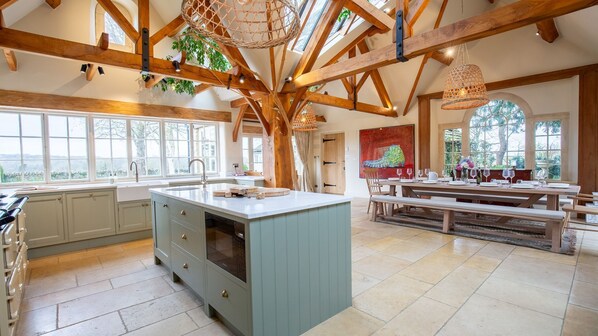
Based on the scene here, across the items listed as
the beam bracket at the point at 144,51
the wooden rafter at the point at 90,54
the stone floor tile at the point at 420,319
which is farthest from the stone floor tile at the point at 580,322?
the beam bracket at the point at 144,51

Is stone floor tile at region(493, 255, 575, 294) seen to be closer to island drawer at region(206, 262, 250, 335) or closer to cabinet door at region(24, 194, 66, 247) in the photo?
island drawer at region(206, 262, 250, 335)

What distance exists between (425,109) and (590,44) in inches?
113

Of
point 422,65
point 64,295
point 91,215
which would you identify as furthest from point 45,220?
point 422,65

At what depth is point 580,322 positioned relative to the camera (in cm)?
191

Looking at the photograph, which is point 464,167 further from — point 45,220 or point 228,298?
point 45,220

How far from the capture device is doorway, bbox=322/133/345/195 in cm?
882

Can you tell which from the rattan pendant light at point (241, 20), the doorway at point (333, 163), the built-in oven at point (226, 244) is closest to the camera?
the rattan pendant light at point (241, 20)

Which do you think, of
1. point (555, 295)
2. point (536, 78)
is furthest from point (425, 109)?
point (555, 295)

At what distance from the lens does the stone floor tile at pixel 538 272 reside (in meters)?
2.46

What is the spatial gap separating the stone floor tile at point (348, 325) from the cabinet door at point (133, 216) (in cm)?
342

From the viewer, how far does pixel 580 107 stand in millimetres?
4863

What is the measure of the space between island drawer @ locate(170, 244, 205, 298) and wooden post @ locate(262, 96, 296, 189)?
2.20 m

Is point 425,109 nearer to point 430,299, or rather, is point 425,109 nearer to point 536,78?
point 536,78

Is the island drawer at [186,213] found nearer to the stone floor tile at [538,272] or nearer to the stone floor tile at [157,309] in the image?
the stone floor tile at [157,309]
